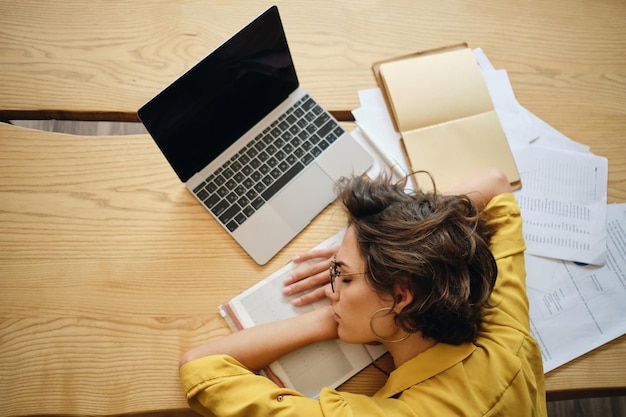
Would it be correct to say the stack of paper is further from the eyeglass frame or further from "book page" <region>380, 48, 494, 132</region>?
the eyeglass frame

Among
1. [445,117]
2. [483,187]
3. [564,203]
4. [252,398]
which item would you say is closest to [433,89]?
[445,117]

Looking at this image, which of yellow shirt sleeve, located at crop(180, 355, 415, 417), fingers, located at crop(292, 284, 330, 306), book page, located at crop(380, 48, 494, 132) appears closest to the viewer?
yellow shirt sleeve, located at crop(180, 355, 415, 417)

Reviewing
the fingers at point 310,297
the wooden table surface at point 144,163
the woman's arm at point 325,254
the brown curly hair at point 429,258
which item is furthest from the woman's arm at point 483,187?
the fingers at point 310,297

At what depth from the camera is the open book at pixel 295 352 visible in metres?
0.76

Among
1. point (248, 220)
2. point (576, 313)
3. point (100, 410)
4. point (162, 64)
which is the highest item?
point (162, 64)

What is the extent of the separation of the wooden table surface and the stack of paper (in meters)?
0.03

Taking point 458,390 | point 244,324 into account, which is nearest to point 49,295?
point 244,324

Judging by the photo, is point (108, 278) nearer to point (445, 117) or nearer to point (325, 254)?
point (325, 254)

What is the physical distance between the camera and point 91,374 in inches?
29.3

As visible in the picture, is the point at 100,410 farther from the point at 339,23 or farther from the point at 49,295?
the point at 339,23

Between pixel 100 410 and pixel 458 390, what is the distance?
1.97 feet

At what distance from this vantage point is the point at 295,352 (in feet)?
2.54

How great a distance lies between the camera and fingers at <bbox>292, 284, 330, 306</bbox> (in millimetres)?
796

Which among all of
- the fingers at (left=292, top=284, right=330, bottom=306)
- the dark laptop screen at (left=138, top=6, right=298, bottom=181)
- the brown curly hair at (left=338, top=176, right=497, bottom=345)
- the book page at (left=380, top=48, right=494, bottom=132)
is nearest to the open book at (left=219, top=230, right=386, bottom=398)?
the fingers at (left=292, top=284, right=330, bottom=306)
